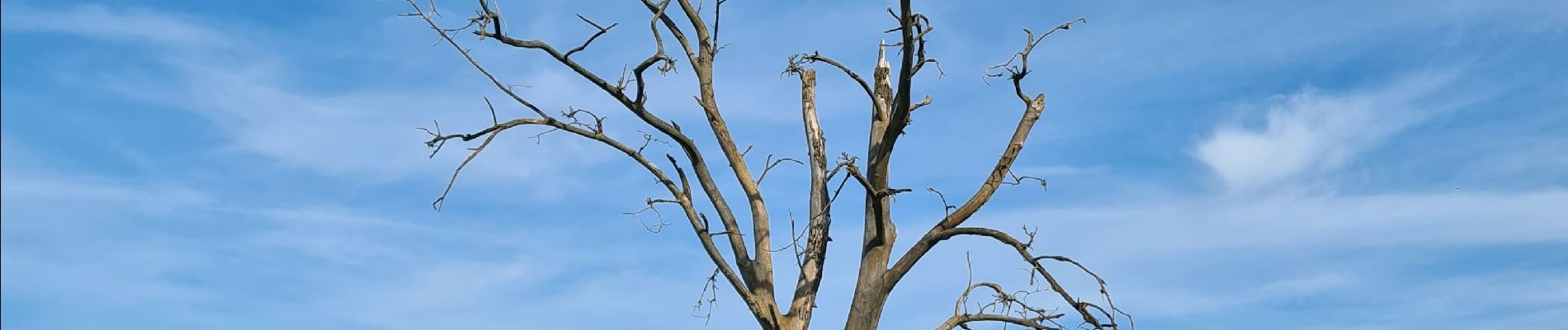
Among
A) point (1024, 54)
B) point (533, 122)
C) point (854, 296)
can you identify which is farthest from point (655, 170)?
point (1024, 54)

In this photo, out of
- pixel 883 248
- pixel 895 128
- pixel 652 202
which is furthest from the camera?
pixel 652 202

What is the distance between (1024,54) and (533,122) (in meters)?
3.08

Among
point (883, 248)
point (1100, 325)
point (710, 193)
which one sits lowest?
point (1100, 325)

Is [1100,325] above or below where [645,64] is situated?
below

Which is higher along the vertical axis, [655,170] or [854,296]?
[655,170]

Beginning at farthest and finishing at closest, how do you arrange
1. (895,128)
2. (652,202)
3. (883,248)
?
(652,202) < (883,248) < (895,128)

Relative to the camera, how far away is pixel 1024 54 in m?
7.89

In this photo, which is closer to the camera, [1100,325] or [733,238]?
[1100,325]

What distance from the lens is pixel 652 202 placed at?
8.70m

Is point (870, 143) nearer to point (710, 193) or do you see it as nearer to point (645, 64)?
point (710, 193)

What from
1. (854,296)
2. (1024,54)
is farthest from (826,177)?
(1024,54)

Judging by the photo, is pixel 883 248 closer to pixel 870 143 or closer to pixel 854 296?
pixel 854 296

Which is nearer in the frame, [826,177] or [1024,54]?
[1024,54]

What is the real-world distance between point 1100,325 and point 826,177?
6.82 feet
